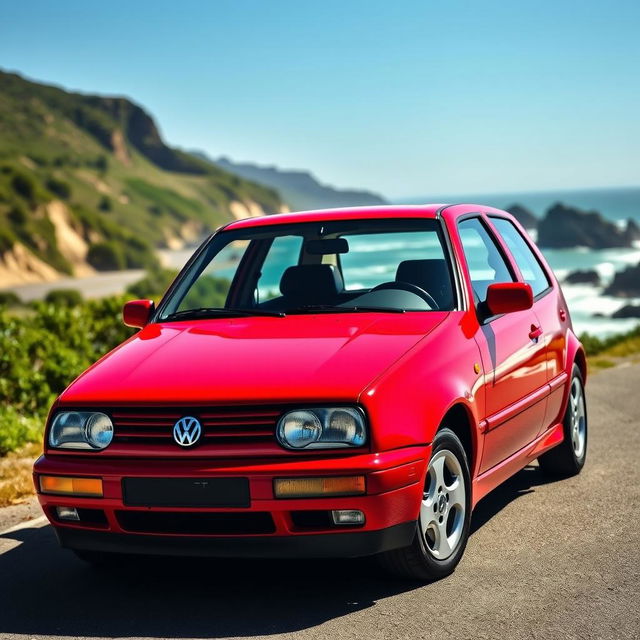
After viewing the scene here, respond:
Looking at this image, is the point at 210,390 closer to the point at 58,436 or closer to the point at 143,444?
the point at 143,444

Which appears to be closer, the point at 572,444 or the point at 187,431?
the point at 187,431

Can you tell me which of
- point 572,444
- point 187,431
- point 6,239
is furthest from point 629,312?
point 187,431

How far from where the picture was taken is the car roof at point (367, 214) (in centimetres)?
606

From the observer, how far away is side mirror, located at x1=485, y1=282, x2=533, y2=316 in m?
5.63

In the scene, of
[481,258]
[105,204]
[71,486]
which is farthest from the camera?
[105,204]

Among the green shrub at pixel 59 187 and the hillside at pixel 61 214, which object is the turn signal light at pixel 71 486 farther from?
the green shrub at pixel 59 187

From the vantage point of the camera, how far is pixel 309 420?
14.4 ft

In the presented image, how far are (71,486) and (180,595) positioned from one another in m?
0.67

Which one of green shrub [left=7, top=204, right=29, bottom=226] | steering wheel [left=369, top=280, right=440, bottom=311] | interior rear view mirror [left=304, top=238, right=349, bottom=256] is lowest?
green shrub [left=7, top=204, right=29, bottom=226]

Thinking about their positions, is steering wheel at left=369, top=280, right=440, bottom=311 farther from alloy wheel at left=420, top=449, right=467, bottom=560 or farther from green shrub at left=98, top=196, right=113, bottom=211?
green shrub at left=98, top=196, right=113, bottom=211

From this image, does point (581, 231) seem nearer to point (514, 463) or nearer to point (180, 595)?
point (514, 463)

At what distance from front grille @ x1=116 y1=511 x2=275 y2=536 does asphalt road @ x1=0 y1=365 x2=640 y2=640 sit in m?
0.33

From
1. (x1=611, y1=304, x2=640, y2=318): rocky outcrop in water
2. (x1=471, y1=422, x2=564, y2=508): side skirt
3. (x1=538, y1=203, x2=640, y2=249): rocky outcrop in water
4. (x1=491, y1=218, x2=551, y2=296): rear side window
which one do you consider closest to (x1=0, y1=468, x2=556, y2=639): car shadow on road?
(x1=471, y1=422, x2=564, y2=508): side skirt

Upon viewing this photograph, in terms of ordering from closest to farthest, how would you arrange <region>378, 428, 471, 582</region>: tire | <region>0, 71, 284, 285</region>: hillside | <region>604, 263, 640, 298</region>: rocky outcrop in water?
<region>378, 428, 471, 582</region>: tire < <region>604, 263, 640, 298</region>: rocky outcrop in water < <region>0, 71, 284, 285</region>: hillside
